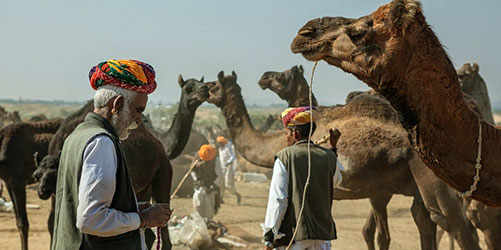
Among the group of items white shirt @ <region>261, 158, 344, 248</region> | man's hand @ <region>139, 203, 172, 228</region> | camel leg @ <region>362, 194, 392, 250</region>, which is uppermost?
man's hand @ <region>139, 203, 172, 228</region>

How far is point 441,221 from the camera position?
25.5 feet

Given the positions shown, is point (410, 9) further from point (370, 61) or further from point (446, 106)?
point (446, 106)

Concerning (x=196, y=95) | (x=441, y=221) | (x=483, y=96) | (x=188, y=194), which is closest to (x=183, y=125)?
(x=196, y=95)

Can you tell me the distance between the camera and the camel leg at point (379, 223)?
9.02 m

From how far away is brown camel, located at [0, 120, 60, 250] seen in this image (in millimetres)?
10008

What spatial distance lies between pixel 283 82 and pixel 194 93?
211 cm

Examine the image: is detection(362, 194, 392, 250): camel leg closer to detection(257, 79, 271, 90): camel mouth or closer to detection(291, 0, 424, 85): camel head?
detection(257, 79, 271, 90): camel mouth

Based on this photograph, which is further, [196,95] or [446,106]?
[196,95]

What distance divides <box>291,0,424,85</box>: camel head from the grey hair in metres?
1.17

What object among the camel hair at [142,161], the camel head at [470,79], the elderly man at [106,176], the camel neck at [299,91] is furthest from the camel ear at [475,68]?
the elderly man at [106,176]

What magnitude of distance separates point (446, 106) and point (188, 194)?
15.9 m

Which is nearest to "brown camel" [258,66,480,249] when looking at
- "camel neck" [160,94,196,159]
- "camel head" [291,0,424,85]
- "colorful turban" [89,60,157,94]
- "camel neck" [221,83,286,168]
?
"camel neck" [221,83,286,168]

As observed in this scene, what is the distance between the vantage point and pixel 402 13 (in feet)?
11.6

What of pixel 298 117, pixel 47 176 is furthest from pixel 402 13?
pixel 47 176
